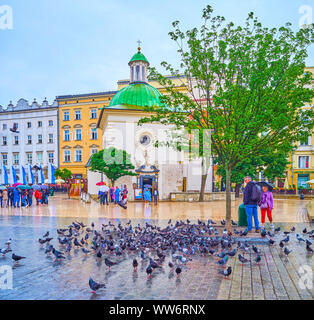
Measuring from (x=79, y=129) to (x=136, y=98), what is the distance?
23.0m

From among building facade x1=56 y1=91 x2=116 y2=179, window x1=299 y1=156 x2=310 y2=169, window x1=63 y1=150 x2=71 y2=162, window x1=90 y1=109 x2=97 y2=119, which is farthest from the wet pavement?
window x1=63 y1=150 x2=71 y2=162

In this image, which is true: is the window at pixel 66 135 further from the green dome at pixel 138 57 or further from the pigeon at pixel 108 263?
the pigeon at pixel 108 263

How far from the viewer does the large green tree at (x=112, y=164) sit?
31094 mm

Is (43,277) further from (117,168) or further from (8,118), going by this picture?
(8,118)

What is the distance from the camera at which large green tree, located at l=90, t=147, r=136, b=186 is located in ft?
102

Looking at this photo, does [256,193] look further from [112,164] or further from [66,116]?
[66,116]

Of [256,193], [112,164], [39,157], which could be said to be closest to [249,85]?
[256,193]

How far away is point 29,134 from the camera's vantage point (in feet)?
203

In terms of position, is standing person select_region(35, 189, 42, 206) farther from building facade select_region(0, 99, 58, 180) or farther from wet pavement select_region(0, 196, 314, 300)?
building facade select_region(0, 99, 58, 180)

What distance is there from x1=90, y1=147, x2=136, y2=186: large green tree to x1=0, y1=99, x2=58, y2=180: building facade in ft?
101

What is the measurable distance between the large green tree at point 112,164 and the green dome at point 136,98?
7.68 metres

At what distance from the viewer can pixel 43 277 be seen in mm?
6465

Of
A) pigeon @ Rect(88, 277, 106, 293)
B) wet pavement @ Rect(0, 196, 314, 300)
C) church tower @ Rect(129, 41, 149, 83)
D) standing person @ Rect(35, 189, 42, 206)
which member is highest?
church tower @ Rect(129, 41, 149, 83)
